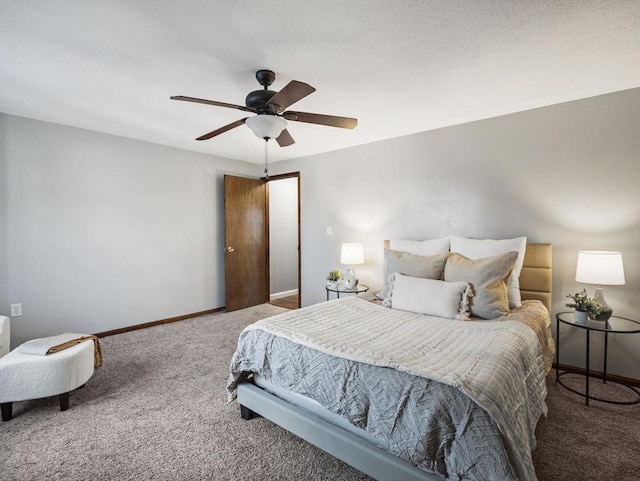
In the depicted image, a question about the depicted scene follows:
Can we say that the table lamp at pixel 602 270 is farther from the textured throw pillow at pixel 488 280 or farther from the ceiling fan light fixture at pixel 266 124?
the ceiling fan light fixture at pixel 266 124

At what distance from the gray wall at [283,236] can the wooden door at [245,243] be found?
0.47 meters

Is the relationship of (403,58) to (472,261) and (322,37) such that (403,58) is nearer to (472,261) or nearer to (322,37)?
(322,37)

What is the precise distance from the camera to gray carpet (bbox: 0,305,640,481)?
5.46 feet

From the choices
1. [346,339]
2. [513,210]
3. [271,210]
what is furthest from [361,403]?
[271,210]

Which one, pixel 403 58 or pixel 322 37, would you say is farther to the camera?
pixel 403 58

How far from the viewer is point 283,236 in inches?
240

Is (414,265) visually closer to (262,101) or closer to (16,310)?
(262,101)

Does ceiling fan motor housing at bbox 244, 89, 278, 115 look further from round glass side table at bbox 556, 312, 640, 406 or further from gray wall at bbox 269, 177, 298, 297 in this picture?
gray wall at bbox 269, 177, 298, 297

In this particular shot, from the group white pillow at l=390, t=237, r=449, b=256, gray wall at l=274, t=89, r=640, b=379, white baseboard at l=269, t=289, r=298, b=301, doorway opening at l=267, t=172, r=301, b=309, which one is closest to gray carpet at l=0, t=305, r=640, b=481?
gray wall at l=274, t=89, r=640, b=379

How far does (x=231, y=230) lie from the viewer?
4.89 metres

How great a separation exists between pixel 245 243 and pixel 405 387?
4.07 m

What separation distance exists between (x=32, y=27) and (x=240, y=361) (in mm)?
2297

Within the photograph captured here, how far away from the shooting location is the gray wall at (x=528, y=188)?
102 inches

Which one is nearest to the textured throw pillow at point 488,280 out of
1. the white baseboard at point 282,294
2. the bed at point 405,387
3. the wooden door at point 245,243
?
the bed at point 405,387
